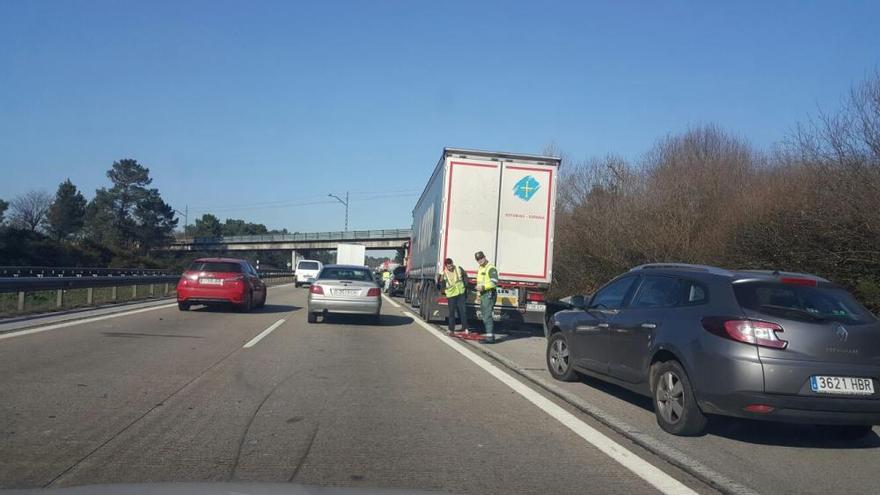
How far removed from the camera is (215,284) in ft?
63.7

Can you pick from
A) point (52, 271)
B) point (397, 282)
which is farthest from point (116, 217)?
point (397, 282)

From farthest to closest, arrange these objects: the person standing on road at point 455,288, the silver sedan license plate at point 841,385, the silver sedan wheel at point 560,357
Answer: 1. the person standing on road at point 455,288
2. the silver sedan wheel at point 560,357
3. the silver sedan license plate at point 841,385

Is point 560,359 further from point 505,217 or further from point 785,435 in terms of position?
point 505,217

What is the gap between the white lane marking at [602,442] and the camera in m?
5.34

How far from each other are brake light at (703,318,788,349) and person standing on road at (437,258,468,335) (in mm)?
8757

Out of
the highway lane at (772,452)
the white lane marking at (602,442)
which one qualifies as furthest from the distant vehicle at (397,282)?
the highway lane at (772,452)

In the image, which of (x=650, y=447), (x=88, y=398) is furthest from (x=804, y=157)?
(x=88, y=398)

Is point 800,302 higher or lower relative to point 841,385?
higher

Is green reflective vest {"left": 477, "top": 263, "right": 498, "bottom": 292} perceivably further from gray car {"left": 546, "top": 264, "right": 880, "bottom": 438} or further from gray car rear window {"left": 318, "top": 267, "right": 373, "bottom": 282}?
gray car {"left": 546, "top": 264, "right": 880, "bottom": 438}

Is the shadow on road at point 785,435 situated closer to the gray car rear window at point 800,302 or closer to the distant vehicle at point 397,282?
the gray car rear window at point 800,302

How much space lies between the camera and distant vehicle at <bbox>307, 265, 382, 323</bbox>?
55.5 feet

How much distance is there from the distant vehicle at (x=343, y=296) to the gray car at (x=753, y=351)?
9.84m

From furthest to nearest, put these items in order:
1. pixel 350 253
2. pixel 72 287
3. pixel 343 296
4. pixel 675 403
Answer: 1. pixel 350 253
2. pixel 72 287
3. pixel 343 296
4. pixel 675 403

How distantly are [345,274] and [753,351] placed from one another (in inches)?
486
